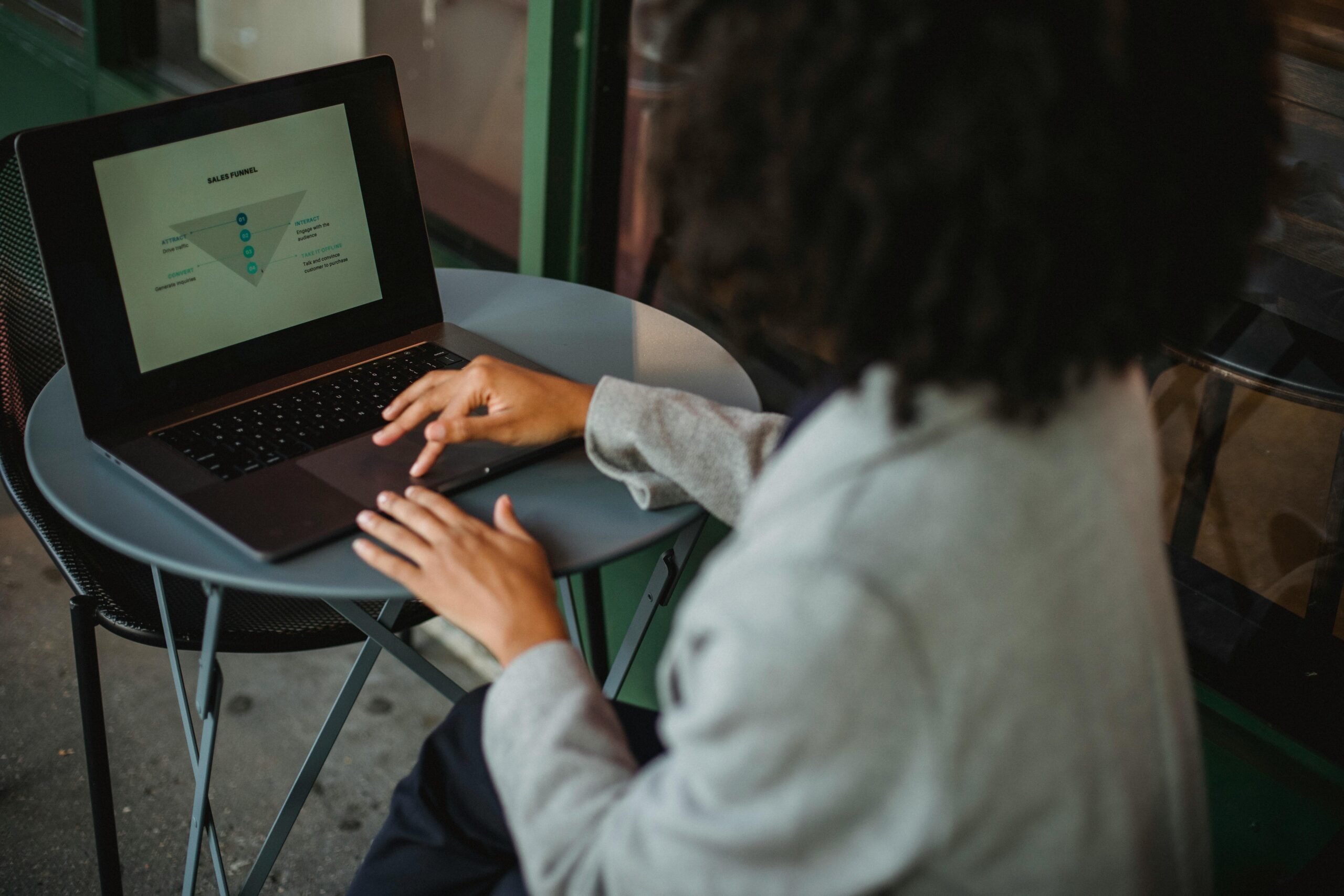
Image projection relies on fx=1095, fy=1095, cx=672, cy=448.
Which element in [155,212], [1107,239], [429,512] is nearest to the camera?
[1107,239]

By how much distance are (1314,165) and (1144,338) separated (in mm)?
775

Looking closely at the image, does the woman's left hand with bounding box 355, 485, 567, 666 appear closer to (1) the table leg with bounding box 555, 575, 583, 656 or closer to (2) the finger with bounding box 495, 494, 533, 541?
(2) the finger with bounding box 495, 494, 533, 541

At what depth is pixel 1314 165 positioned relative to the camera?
3.98 ft

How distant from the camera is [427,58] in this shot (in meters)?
3.62

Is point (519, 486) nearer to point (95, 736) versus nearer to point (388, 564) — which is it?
point (388, 564)

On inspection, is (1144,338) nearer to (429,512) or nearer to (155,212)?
(429,512)

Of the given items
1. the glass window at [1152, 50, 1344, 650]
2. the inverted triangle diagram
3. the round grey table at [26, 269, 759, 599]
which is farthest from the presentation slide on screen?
the glass window at [1152, 50, 1344, 650]

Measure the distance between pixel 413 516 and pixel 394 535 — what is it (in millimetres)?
27

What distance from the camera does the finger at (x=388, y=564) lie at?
3.14ft

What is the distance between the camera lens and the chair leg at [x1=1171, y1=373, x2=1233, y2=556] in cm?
136

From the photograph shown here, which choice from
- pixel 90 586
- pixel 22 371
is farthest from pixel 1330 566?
pixel 22 371

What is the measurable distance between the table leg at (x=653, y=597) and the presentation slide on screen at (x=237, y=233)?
0.49 metres

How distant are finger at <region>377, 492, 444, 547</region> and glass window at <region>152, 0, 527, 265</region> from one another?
1.78 m

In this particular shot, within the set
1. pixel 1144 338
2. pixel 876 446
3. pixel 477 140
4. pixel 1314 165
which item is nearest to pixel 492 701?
pixel 876 446
